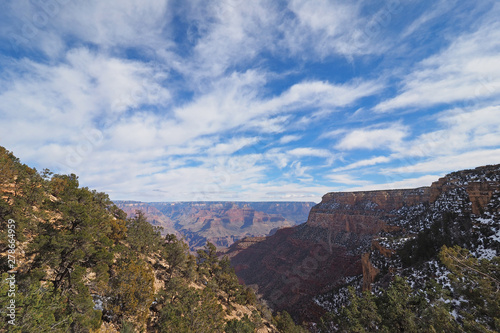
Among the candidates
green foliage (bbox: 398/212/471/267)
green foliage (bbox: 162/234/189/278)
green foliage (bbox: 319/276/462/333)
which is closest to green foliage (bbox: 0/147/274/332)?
green foliage (bbox: 162/234/189/278)

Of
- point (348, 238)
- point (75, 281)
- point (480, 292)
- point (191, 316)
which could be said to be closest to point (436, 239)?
point (480, 292)

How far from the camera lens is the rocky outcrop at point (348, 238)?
56.2 metres

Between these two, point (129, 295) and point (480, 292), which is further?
point (129, 295)

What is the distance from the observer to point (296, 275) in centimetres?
10494

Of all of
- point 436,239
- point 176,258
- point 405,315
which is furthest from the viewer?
point 436,239

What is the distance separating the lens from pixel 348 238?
11438 centimetres

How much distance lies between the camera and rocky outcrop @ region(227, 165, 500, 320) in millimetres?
56219

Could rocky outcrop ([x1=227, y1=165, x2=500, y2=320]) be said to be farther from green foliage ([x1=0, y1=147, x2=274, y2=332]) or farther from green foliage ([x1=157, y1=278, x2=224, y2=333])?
green foliage ([x1=0, y1=147, x2=274, y2=332])

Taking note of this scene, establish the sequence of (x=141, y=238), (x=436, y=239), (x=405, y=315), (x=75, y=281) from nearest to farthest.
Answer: (x=75, y=281), (x=405, y=315), (x=141, y=238), (x=436, y=239)

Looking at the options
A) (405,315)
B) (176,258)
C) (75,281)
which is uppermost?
(75,281)

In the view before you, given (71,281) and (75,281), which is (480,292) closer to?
(75,281)

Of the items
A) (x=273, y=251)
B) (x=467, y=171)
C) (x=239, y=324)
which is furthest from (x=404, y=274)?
(x=273, y=251)

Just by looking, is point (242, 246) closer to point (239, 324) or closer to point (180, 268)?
point (180, 268)

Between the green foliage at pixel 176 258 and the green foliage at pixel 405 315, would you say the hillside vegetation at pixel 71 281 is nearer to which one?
the green foliage at pixel 176 258
